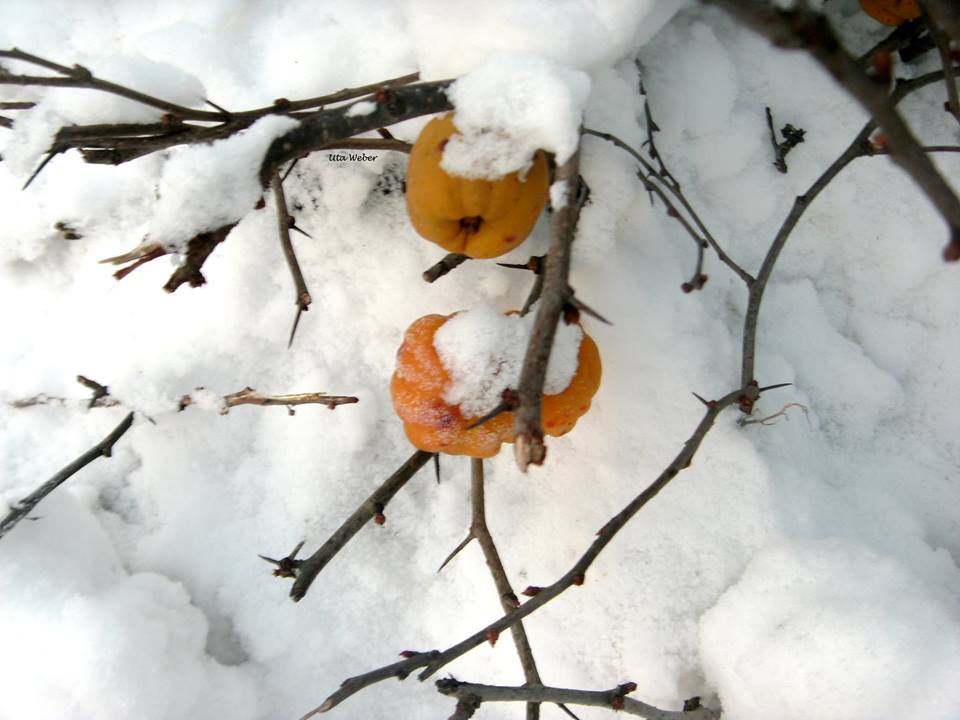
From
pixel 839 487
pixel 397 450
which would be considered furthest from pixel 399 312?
pixel 839 487

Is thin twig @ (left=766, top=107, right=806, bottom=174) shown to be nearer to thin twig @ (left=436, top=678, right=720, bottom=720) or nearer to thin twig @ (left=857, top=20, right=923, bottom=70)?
thin twig @ (left=857, top=20, right=923, bottom=70)

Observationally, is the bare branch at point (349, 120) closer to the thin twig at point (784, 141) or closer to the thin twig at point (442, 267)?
the thin twig at point (442, 267)

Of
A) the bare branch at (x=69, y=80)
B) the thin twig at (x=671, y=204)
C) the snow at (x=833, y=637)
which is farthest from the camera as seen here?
the snow at (x=833, y=637)

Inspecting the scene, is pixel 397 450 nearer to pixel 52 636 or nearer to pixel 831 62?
pixel 52 636

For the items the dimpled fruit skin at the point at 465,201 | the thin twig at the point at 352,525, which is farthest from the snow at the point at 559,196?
the thin twig at the point at 352,525

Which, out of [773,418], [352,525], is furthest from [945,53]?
[352,525]

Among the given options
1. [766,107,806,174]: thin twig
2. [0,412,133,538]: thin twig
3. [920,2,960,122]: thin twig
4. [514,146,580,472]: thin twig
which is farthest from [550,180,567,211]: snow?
[0,412,133,538]: thin twig
